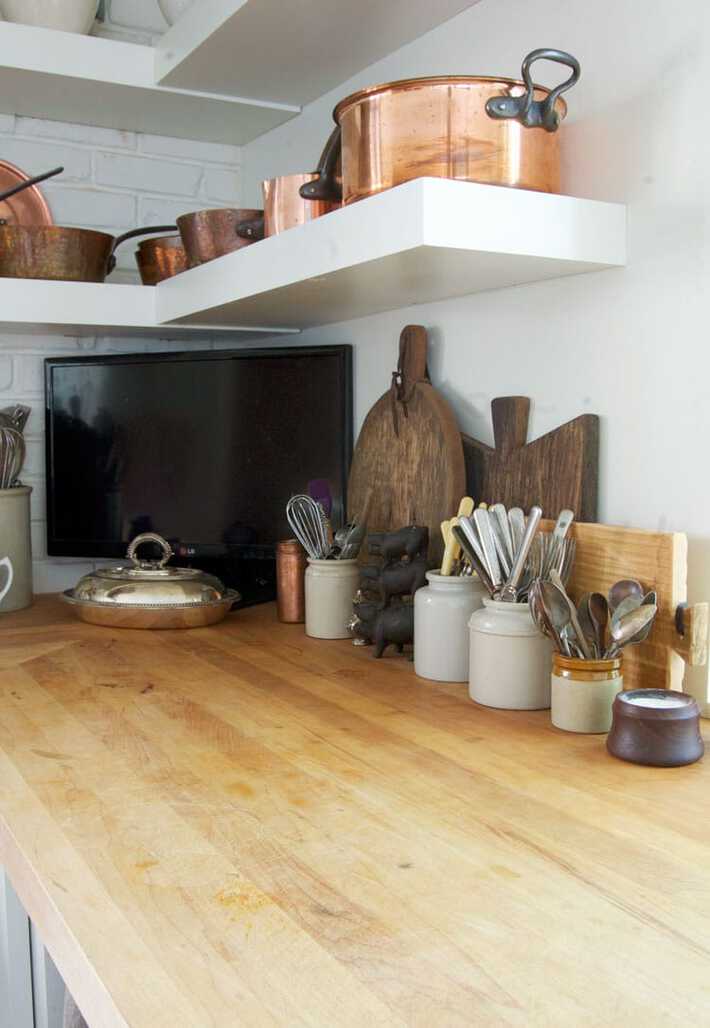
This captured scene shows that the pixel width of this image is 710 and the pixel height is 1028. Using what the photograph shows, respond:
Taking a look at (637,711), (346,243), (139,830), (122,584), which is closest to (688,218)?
(346,243)

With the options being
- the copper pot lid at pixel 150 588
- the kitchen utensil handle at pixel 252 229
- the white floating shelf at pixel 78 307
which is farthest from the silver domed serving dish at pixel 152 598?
the kitchen utensil handle at pixel 252 229

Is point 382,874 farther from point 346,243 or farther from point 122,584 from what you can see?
point 122,584

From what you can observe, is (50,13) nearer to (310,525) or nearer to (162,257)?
(162,257)

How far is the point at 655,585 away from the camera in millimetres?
1014

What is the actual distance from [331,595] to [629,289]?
55 centimetres

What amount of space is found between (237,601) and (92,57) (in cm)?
84

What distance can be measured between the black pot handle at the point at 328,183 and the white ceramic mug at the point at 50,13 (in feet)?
2.12

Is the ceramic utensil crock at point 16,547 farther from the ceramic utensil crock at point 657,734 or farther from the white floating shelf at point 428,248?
the ceramic utensil crock at point 657,734

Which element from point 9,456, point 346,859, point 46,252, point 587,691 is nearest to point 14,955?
point 346,859

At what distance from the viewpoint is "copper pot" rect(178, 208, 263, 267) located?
1446 millimetres

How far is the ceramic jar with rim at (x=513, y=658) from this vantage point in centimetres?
105

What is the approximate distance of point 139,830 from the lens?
75cm

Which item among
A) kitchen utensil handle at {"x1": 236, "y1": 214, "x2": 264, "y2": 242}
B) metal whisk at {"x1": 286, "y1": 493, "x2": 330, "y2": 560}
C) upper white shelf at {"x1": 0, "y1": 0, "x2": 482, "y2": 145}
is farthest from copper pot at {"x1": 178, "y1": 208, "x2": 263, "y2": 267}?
metal whisk at {"x1": 286, "y1": 493, "x2": 330, "y2": 560}

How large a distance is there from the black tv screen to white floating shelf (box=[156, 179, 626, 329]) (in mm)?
243
